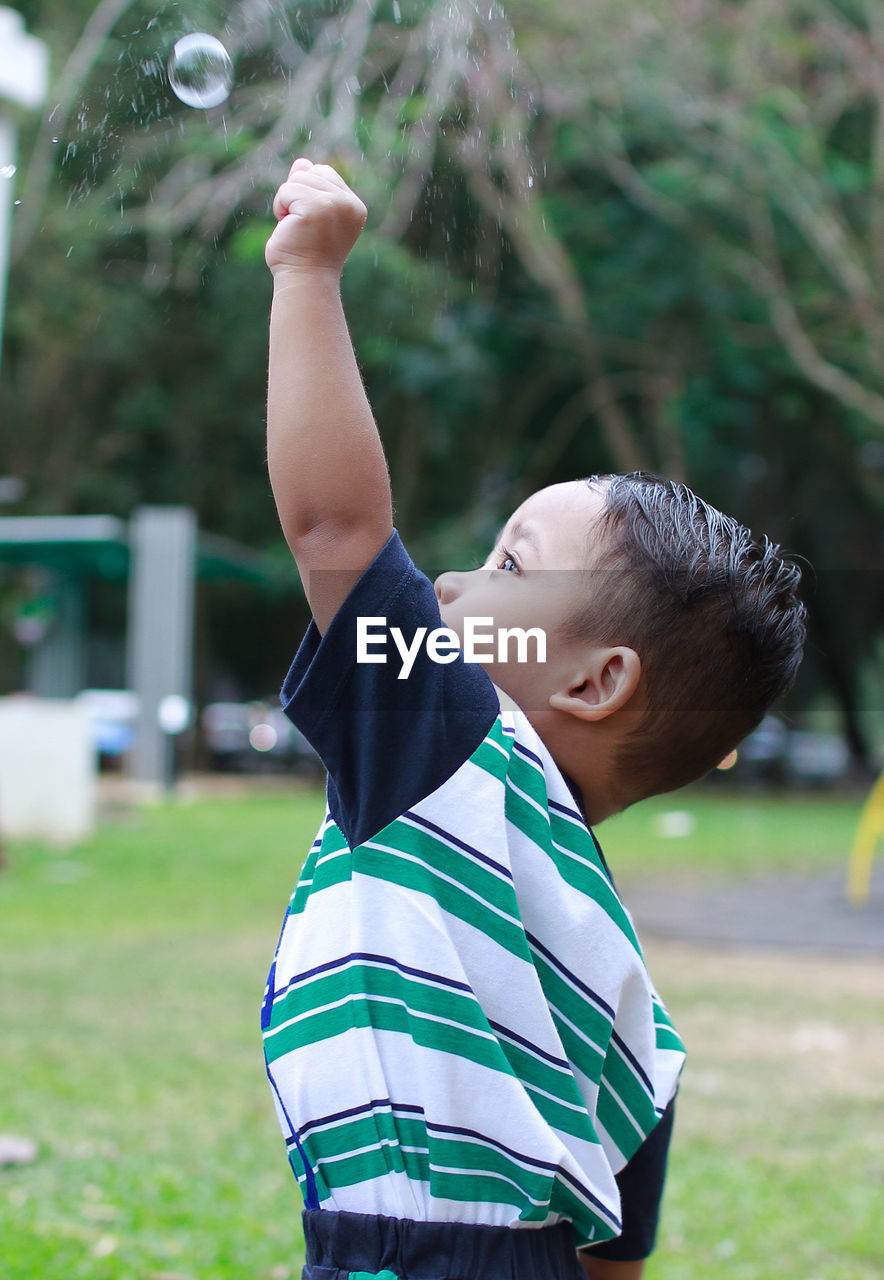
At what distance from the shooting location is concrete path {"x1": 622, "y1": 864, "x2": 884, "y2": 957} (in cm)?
693

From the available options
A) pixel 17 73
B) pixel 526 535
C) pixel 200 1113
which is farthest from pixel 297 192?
pixel 17 73

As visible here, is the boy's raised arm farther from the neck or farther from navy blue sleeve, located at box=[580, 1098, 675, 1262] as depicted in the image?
navy blue sleeve, located at box=[580, 1098, 675, 1262]

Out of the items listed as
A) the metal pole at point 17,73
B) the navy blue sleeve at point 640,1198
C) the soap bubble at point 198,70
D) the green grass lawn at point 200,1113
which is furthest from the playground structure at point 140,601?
the navy blue sleeve at point 640,1198

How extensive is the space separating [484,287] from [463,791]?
10.00 m

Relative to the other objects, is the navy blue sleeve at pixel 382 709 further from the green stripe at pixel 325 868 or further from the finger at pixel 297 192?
the finger at pixel 297 192

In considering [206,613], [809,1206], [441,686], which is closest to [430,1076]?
[441,686]

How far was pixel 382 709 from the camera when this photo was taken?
44.8 inches

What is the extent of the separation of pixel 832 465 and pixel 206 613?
388 inches

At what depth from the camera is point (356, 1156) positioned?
47.3 inches

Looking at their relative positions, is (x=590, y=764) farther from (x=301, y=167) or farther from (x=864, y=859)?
(x=864, y=859)

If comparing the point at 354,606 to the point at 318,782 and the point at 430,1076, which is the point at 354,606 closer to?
the point at 430,1076
